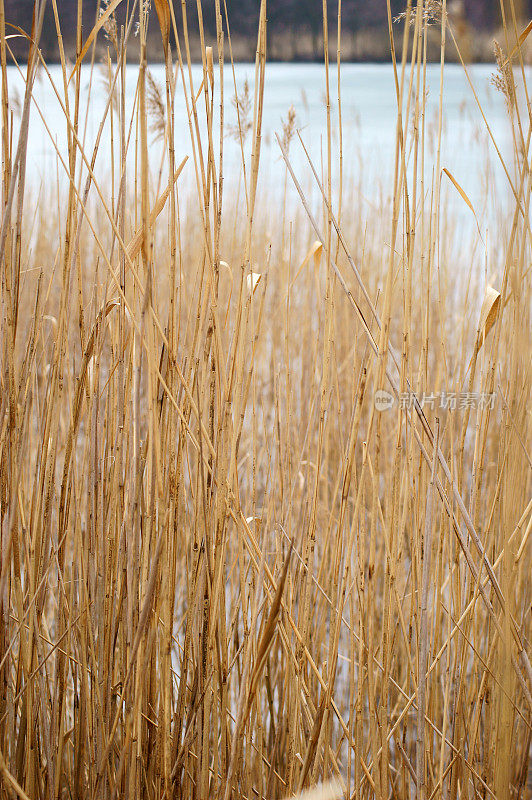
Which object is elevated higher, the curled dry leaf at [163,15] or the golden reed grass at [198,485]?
the curled dry leaf at [163,15]

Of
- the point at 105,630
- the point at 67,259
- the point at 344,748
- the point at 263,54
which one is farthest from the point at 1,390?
the point at 344,748

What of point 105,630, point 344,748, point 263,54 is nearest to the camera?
point 263,54

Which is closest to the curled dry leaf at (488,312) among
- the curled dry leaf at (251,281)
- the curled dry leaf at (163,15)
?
the curled dry leaf at (251,281)

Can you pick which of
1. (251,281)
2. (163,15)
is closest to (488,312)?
(251,281)

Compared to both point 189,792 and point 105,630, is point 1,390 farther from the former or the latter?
point 189,792

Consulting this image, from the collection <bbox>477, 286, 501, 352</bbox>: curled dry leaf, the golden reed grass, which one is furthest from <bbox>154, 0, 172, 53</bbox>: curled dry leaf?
<bbox>477, 286, 501, 352</bbox>: curled dry leaf

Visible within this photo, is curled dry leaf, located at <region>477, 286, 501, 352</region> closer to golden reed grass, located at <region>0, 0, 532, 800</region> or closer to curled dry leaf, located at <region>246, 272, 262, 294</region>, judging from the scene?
golden reed grass, located at <region>0, 0, 532, 800</region>

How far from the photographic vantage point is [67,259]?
52 centimetres

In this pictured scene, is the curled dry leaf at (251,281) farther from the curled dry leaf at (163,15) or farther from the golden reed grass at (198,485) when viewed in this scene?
the curled dry leaf at (163,15)

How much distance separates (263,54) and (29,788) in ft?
2.11

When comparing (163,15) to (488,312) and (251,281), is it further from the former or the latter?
(488,312)

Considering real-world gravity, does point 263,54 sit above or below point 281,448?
above

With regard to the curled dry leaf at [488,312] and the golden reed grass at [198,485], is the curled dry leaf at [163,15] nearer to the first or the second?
the golden reed grass at [198,485]

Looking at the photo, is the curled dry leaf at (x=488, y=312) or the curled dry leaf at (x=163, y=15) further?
the curled dry leaf at (x=488, y=312)
